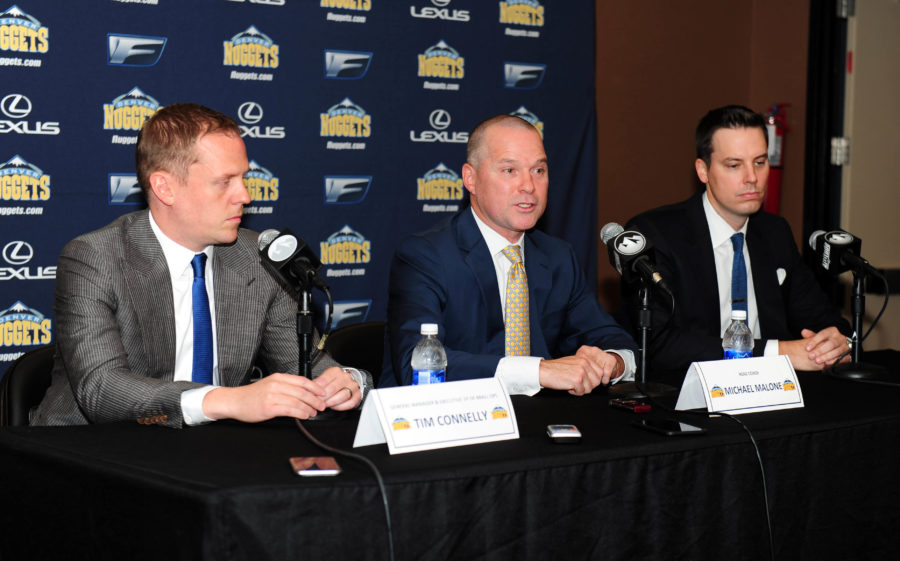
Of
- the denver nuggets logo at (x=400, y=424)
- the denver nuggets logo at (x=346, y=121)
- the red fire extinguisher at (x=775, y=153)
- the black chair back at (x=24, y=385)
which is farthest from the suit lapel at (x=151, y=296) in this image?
the red fire extinguisher at (x=775, y=153)

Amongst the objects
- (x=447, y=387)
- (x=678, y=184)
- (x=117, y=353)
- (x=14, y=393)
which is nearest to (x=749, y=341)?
(x=447, y=387)

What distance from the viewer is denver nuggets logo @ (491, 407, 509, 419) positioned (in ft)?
5.99

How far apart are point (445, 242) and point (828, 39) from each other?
3.34 metres

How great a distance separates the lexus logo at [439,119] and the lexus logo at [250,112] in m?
0.82

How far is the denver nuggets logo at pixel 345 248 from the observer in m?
3.93

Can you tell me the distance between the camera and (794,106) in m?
5.19

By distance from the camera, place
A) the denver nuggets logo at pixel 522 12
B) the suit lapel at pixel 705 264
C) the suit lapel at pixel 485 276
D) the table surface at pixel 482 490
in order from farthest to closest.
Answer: the denver nuggets logo at pixel 522 12
the suit lapel at pixel 705 264
the suit lapel at pixel 485 276
the table surface at pixel 482 490

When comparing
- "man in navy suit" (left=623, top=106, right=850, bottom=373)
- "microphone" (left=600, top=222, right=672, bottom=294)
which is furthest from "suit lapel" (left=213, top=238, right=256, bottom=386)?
"man in navy suit" (left=623, top=106, right=850, bottom=373)

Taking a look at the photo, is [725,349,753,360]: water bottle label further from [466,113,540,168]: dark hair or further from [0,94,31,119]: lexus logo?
[0,94,31,119]: lexus logo

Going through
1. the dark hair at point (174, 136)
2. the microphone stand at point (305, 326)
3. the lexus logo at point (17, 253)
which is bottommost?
the microphone stand at point (305, 326)

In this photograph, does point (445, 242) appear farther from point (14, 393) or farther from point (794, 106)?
point (794, 106)

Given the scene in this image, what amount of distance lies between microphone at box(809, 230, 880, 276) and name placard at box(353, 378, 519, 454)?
4.64 ft

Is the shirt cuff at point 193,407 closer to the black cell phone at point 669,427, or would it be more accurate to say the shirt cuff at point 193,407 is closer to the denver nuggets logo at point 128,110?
the black cell phone at point 669,427

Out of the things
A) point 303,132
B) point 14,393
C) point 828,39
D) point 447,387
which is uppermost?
point 828,39
